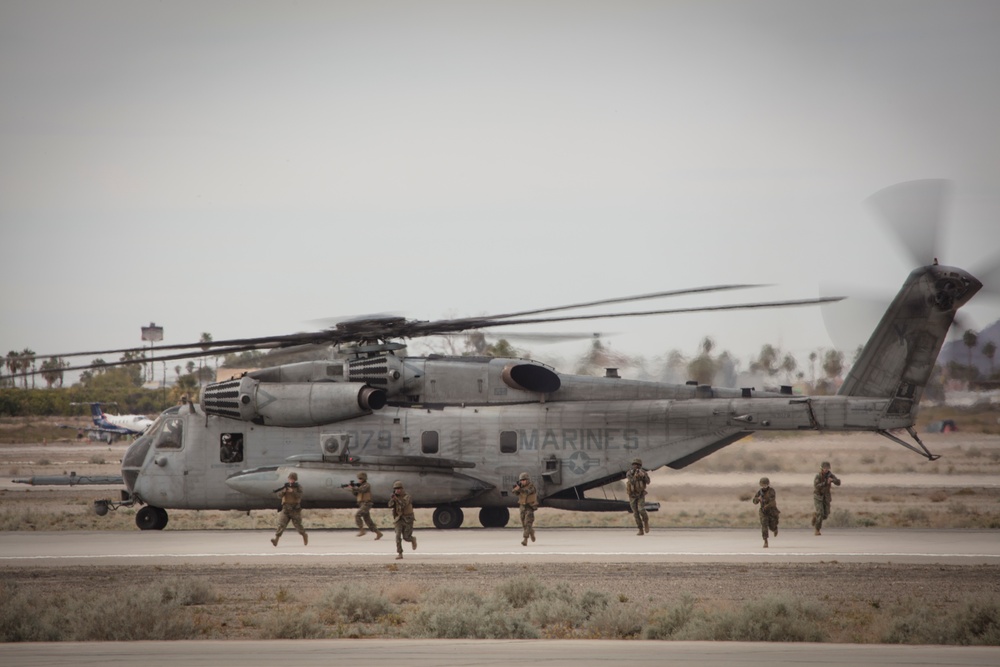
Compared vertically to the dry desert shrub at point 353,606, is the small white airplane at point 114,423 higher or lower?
higher

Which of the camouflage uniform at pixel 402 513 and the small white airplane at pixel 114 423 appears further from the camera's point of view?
the small white airplane at pixel 114 423

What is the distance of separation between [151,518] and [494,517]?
334 inches

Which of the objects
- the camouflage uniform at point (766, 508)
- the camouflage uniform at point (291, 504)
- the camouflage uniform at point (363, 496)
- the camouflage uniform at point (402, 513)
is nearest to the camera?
the camouflage uniform at point (402, 513)

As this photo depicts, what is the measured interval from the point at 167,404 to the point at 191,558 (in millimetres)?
93655

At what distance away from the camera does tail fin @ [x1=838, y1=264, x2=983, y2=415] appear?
24328 mm

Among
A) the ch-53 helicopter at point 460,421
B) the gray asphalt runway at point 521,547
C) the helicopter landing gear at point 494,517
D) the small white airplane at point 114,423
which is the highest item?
the small white airplane at point 114,423

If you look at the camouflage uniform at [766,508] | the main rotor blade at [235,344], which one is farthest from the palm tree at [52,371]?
the camouflage uniform at [766,508]

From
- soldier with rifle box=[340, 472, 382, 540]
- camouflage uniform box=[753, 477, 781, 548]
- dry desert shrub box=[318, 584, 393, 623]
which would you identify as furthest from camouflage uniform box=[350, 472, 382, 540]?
dry desert shrub box=[318, 584, 393, 623]

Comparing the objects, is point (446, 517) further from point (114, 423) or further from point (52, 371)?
point (114, 423)

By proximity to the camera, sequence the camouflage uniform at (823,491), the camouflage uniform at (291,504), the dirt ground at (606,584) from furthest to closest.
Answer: the camouflage uniform at (823,491) < the camouflage uniform at (291,504) < the dirt ground at (606,584)

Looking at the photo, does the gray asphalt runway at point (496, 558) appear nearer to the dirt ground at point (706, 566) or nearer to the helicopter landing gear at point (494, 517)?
the helicopter landing gear at point (494, 517)

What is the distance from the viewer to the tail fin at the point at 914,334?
24328mm

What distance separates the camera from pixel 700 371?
49062mm

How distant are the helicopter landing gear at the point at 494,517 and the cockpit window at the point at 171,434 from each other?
298 inches
